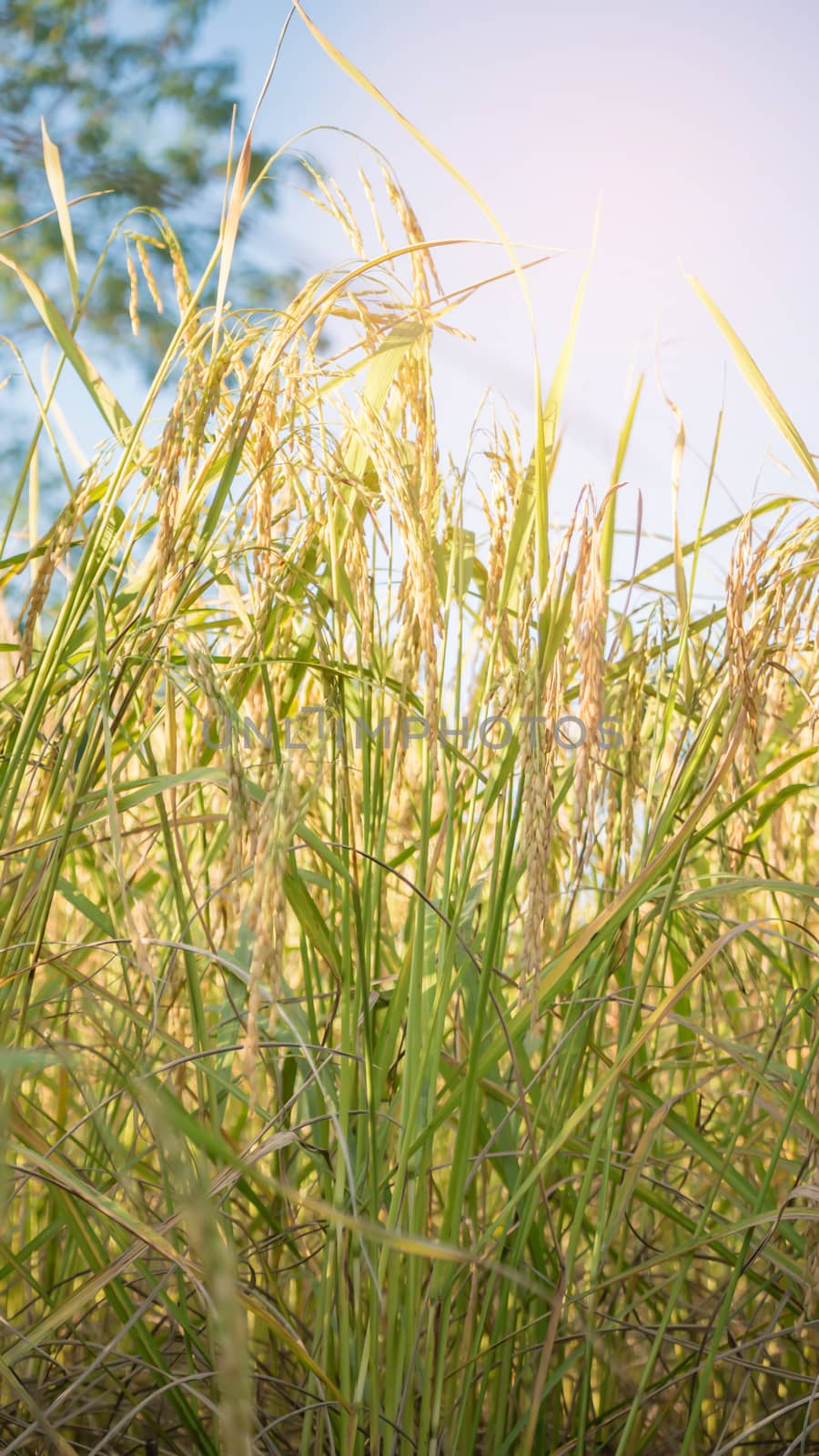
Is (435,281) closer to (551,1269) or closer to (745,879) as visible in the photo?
(745,879)

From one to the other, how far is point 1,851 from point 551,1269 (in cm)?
42

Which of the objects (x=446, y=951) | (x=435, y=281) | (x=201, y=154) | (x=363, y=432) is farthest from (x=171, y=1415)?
(x=201, y=154)

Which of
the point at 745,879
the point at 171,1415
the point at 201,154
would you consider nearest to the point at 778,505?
the point at 745,879

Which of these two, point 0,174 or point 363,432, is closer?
point 363,432

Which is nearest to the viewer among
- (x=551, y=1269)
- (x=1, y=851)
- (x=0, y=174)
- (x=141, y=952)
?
(x=141, y=952)

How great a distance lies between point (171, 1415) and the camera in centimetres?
68

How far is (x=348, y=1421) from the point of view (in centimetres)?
46

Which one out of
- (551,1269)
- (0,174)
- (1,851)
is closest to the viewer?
(1,851)

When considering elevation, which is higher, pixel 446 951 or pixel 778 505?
pixel 778 505

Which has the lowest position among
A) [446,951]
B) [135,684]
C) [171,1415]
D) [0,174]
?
[171,1415]

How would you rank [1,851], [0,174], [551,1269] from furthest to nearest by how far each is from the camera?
1. [0,174]
2. [551,1269]
3. [1,851]

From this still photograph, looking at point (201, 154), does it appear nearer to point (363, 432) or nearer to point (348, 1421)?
point (363, 432)

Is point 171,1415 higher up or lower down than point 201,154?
lower down

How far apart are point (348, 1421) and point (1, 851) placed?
309 mm
